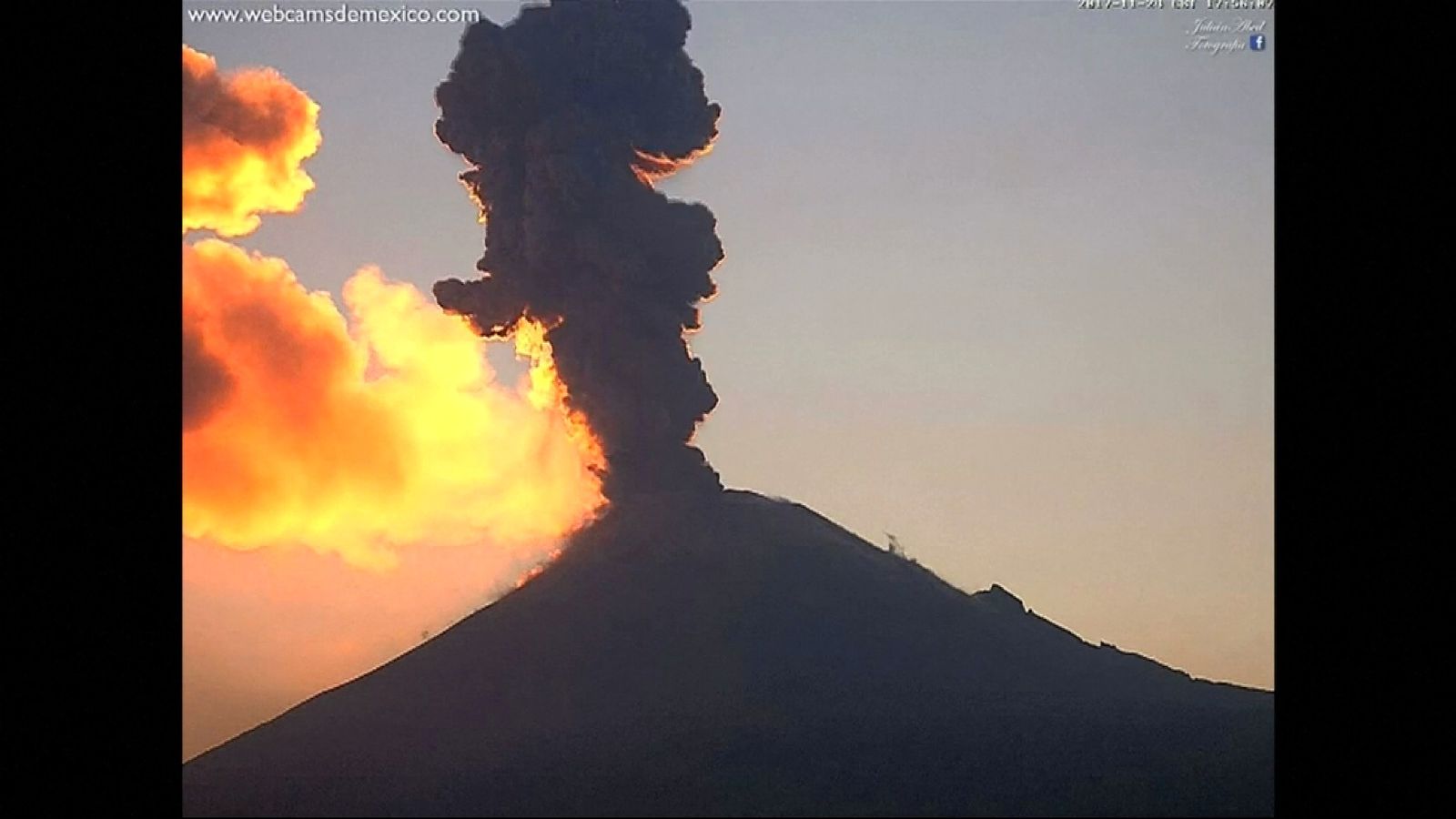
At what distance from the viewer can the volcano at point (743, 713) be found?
13.2m

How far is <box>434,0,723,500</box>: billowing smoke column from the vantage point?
1496cm

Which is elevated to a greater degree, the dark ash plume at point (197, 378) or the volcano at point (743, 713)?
the dark ash plume at point (197, 378)

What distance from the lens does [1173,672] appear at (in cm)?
1534

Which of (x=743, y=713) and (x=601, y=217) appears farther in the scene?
(x=601, y=217)

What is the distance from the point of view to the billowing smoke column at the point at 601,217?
1496 centimetres

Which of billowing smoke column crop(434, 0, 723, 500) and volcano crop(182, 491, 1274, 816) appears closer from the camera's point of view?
volcano crop(182, 491, 1274, 816)

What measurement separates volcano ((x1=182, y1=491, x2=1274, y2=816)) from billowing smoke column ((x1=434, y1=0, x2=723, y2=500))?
118cm

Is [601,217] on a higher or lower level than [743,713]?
higher

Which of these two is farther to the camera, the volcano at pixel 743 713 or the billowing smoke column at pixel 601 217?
the billowing smoke column at pixel 601 217

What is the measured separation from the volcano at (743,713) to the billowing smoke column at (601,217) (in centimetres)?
118

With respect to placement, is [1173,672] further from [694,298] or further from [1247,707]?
[694,298]

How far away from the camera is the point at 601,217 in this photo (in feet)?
62.5

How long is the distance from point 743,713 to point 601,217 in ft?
22.4
